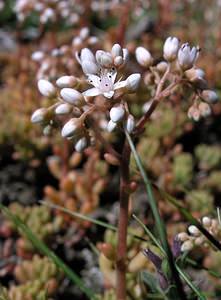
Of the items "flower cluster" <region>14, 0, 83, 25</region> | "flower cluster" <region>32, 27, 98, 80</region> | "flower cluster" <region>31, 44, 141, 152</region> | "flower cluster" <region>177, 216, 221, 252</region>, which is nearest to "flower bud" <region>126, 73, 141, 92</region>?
"flower cluster" <region>31, 44, 141, 152</region>

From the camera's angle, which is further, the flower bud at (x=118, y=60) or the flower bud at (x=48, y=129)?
the flower bud at (x=48, y=129)

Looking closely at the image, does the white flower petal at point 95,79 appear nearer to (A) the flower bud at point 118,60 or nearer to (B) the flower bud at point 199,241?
(A) the flower bud at point 118,60

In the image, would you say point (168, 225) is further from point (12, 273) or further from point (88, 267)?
point (12, 273)

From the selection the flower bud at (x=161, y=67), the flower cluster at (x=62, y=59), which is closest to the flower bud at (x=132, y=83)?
the flower bud at (x=161, y=67)

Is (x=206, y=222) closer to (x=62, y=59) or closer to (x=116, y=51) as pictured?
(x=116, y=51)

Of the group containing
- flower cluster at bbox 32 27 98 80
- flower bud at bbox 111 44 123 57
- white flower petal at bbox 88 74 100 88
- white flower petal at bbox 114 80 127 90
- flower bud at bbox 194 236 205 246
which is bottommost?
flower bud at bbox 194 236 205 246

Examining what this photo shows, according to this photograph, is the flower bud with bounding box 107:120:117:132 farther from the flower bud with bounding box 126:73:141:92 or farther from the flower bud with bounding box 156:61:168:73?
the flower bud with bounding box 156:61:168:73

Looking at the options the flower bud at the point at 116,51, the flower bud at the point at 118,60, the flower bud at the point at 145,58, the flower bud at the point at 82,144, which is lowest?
the flower bud at the point at 82,144
